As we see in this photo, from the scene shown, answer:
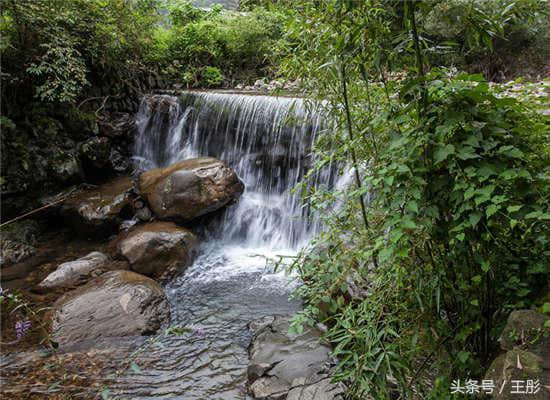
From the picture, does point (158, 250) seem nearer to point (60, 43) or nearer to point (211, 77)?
point (60, 43)

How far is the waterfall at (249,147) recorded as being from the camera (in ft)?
21.3

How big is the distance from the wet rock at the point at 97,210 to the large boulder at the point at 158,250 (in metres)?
0.91

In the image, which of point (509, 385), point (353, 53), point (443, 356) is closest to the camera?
point (509, 385)

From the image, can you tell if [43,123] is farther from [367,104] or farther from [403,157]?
[403,157]

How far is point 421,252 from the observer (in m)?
1.72

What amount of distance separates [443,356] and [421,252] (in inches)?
22.5

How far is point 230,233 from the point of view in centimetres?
674

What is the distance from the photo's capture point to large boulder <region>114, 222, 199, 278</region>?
5512 millimetres

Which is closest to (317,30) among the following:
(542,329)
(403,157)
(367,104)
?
(367,104)

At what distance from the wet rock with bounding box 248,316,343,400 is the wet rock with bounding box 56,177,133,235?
13.8ft

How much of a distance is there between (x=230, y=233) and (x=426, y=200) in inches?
215

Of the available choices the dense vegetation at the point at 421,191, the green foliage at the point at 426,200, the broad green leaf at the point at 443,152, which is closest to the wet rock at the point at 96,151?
the dense vegetation at the point at 421,191

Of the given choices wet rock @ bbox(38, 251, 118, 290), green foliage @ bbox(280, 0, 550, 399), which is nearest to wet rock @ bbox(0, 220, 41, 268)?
wet rock @ bbox(38, 251, 118, 290)

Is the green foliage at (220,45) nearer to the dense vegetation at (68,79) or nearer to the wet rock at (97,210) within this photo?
the dense vegetation at (68,79)
